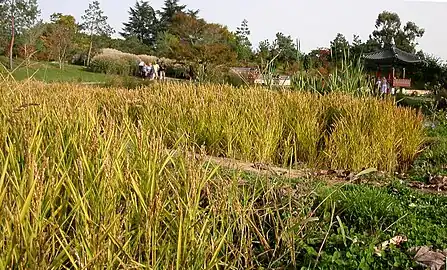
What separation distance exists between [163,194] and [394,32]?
50.7m

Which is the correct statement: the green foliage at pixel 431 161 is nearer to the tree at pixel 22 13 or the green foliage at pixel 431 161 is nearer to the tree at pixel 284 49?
the tree at pixel 284 49

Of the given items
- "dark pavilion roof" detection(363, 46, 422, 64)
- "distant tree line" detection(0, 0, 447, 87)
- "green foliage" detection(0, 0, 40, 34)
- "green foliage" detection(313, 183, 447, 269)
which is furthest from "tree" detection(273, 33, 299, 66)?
"green foliage" detection(0, 0, 40, 34)

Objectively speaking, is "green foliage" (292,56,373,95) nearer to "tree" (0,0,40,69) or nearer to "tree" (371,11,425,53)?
"tree" (0,0,40,69)

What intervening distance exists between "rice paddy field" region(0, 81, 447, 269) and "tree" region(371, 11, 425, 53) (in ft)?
149

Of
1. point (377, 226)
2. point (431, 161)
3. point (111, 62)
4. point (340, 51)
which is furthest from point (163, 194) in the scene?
point (111, 62)

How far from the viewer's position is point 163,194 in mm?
2016

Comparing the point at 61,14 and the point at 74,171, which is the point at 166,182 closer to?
the point at 74,171

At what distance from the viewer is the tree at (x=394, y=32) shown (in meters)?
47.9

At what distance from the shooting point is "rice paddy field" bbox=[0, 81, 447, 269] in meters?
1.63

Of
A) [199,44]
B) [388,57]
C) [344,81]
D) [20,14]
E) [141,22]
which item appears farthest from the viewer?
[141,22]

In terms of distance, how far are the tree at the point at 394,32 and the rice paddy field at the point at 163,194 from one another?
1790 inches

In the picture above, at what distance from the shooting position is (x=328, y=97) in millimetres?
6203

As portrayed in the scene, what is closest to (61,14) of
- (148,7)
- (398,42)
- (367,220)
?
(148,7)

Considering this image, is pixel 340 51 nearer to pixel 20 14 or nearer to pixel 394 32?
pixel 20 14
